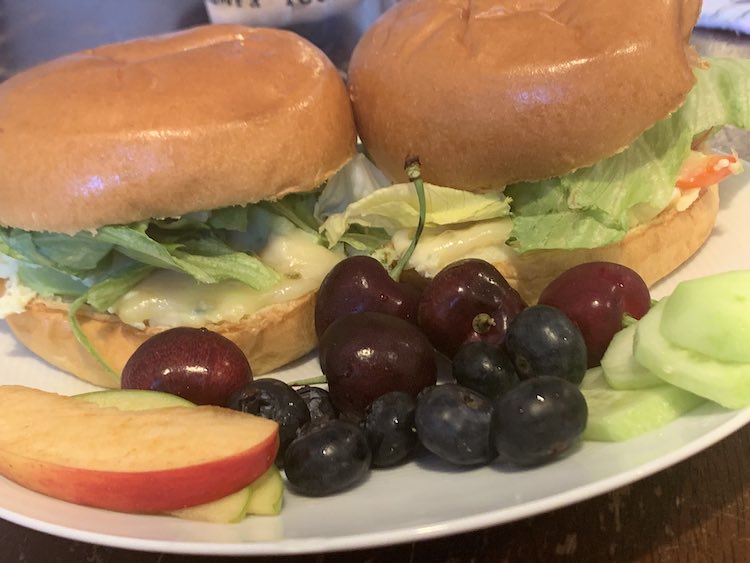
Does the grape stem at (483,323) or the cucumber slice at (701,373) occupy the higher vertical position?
the cucumber slice at (701,373)

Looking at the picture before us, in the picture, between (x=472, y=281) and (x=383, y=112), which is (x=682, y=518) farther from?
(x=383, y=112)

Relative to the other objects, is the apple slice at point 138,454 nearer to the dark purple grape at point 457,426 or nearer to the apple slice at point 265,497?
the apple slice at point 265,497

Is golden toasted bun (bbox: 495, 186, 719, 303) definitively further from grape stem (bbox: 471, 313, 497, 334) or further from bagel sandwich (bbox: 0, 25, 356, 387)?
bagel sandwich (bbox: 0, 25, 356, 387)

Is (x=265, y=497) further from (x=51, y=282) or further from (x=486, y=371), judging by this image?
(x=51, y=282)

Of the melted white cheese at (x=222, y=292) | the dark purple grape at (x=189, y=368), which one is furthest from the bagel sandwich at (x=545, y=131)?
the dark purple grape at (x=189, y=368)

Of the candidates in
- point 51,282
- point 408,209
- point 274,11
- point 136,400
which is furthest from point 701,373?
point 274,11

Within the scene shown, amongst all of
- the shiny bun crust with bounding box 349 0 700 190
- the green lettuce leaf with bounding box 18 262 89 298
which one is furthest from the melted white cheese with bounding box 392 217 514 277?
the green lettuce leaf with bounding box 18 262 89 298
